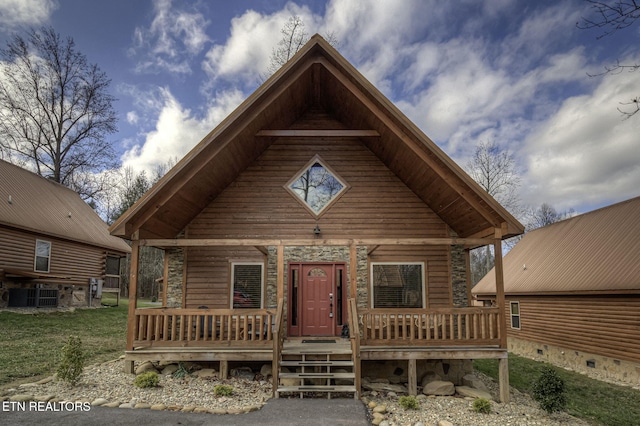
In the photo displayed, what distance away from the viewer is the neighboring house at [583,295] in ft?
41.4

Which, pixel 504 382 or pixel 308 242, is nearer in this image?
pixel 504 382

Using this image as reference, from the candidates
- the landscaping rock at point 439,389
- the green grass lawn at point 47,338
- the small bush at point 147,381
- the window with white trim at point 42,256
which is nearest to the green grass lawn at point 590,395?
the landscaping rock at point 439,389

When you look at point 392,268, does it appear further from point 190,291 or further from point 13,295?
point 13,295

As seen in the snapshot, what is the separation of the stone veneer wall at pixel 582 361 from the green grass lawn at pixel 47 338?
48.5 feet

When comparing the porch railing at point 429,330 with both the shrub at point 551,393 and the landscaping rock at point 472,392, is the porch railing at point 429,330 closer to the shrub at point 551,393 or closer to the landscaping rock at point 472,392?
the landscaping rock at point 472,392

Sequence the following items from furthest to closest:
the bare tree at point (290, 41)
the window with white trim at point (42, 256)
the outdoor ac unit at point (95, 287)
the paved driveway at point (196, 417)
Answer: the outdoor ac unit at point (95, 287) < the bare tree at point (290, 41) < the window with white trim at point (42, 256) < the paved driveway at point (196, 417)

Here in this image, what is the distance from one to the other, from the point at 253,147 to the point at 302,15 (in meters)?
12.3

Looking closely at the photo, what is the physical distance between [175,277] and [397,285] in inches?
235

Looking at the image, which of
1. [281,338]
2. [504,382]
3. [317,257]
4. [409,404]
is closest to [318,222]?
[317,257]

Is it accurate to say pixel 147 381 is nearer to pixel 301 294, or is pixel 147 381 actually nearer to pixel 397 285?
pixel 301 294

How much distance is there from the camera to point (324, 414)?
6.65 meters

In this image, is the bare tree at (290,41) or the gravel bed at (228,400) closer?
the gravel bed at (228,400)

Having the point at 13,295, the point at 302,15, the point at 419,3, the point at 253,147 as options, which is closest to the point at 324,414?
the point at 253,147

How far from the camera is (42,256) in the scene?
18625 millimetres
